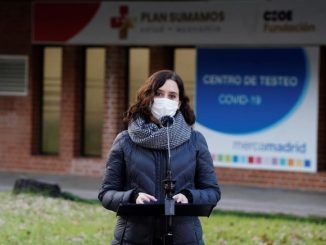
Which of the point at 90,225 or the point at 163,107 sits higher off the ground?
the point at 163,107

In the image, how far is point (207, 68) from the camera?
15.9 meters

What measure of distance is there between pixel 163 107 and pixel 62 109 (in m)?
12.5

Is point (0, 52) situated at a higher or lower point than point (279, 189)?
higher

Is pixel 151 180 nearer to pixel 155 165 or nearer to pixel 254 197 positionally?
pixel 155 165

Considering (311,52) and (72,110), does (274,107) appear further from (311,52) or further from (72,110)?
(72,110)

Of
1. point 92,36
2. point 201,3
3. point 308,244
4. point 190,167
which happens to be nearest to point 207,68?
point 201,3

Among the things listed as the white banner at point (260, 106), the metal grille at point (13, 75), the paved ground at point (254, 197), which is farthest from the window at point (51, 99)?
the white banner at point (260, 106)

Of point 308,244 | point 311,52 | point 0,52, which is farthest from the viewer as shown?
point 0,52

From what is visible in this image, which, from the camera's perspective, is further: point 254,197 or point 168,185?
point 254,197

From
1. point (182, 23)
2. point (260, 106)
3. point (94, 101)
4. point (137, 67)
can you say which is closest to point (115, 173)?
point (260, 106)

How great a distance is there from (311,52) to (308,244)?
5984 mm

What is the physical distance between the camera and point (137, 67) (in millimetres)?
16625

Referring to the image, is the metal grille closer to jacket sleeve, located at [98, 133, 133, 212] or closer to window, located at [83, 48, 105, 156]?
window, located at [83, 48, 105, 156]

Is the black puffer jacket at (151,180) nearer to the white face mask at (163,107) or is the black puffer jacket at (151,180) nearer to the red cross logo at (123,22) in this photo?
the white face mask at (163,107)
